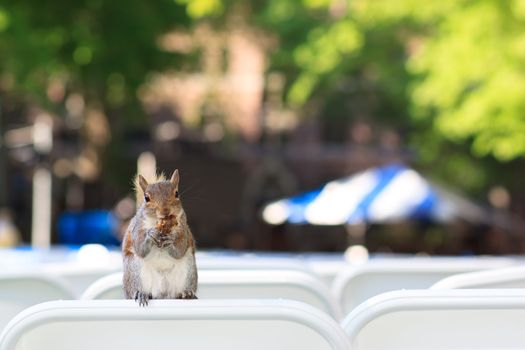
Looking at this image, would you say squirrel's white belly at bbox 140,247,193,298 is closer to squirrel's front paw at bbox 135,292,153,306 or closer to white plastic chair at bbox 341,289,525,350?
squirrel's front paw at bbox 135,292,153,306

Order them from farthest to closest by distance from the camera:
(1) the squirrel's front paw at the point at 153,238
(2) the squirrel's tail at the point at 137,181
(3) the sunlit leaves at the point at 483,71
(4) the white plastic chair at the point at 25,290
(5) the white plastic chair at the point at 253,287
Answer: (3) the sunlit leaves at the point at 483,71, (4) the white plastic chair at the point at 25,290, (5) the white plastic chair at the point at 253,287, (2) the squirrel's tail at the point at 137,181, (1) the squirrel's front paw at the point at 153,238

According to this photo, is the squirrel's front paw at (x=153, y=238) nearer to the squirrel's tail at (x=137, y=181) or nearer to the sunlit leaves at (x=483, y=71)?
the squirrel's tail at (x=137, y=181)

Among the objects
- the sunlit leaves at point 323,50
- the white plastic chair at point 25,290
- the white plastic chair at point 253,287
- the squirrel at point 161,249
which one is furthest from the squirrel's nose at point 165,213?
the sunlit leaves at point 323,50

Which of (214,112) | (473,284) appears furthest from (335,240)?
(473,284)

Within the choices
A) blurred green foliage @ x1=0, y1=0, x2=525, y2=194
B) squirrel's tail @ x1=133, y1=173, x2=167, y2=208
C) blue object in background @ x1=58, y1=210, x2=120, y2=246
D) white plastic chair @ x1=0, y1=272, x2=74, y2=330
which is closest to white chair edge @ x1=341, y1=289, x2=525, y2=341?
squirrel's tail @ x1=133, y1=173, x2=167, y2=208

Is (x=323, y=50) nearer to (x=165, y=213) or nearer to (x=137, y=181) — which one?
(x=137, y=181)

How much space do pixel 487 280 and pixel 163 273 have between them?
47.0 inches

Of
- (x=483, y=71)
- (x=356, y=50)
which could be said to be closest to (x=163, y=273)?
(x=483, y=71)

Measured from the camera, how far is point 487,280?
3.71m

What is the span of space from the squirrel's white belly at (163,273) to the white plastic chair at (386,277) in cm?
171

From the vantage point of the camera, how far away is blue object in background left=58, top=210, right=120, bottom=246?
103 ft

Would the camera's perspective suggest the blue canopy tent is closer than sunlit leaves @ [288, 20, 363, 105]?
Yes

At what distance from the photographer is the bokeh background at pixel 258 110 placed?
16.3 m

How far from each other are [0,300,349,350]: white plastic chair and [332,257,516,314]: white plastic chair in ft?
5.57
